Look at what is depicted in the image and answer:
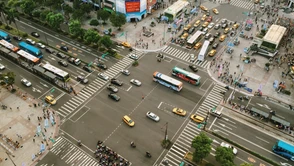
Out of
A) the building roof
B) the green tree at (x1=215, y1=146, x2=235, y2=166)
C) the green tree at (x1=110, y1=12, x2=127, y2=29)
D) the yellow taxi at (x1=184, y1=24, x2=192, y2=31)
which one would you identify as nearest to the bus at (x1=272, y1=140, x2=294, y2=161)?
the green tree at (x1=215, y1=146, x2=235, y2=166)

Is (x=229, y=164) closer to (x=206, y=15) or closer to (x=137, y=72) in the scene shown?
(x=137, y=72)

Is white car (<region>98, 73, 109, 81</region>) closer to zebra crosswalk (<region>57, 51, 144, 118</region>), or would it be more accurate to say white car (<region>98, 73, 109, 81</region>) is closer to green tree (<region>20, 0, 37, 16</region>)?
zebra crosswalk (<region>57, 51, 144, 118</region>)

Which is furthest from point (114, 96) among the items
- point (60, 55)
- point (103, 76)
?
point (60, 55)

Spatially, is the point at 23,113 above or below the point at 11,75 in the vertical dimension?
below

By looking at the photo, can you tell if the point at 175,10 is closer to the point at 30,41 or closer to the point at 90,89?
the point at 90,89

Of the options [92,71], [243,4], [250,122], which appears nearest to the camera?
[250,122]

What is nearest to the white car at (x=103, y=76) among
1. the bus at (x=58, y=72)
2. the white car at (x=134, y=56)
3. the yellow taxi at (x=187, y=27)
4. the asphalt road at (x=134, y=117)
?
the asphalt road at (x=134, y=117)

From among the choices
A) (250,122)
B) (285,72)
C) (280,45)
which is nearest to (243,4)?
(280,45)

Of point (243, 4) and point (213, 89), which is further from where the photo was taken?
point (243, 4)

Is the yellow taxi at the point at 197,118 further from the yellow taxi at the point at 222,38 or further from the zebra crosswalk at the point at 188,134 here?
the yellow taxi at the point at 222,38
